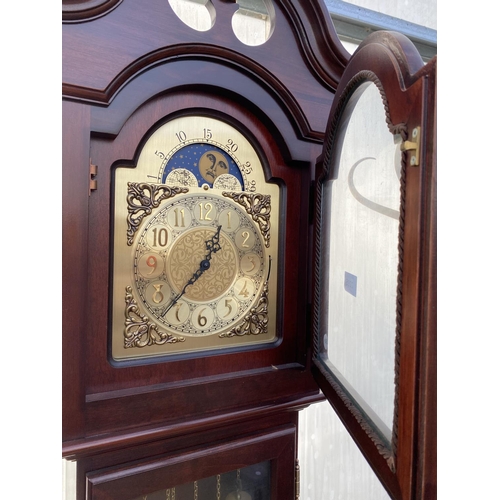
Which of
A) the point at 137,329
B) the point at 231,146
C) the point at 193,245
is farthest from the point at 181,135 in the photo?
the point at 137,329

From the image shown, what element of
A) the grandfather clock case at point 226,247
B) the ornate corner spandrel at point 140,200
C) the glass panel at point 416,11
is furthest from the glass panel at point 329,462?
the glass panel at point 416,11

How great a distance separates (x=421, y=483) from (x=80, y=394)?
1.59 feet

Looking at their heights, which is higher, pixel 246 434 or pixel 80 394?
pixel 80 394

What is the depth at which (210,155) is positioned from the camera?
0.67 meters

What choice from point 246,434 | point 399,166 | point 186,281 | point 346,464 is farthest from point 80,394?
point 346,464

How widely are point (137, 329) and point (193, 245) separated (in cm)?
17

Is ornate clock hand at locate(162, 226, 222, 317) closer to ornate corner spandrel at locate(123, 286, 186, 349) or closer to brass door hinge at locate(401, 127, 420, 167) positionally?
ornate corner spandrel at locate(123, 286, 186, 349)

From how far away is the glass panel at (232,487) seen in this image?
2.36 ft

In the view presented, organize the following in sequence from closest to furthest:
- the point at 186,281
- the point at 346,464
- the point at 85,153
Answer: the point at 85,153 → the point at 186,281 → the point at 346,464

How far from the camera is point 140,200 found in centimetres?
62

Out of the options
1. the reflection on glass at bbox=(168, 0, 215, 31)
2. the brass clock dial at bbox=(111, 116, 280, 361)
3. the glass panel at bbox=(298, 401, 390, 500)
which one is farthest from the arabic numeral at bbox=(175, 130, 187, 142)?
the glass panel at bbox=(298, 401, 390, 500)

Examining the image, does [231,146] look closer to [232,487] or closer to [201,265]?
[201,265]

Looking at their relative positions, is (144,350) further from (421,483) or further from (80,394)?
(421,483)

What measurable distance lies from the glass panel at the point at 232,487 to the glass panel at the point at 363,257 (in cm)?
30
